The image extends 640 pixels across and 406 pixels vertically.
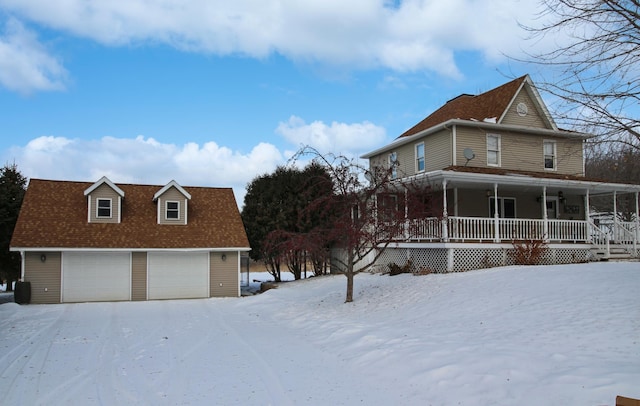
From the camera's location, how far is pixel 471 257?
19.9 metres

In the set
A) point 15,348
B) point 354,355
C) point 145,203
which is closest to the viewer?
point 354,355

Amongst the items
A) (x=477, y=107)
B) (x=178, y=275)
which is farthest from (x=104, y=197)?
(x=477, y=107)

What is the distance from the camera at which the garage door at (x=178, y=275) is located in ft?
79.4

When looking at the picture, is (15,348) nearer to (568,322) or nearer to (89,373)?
(89,373)

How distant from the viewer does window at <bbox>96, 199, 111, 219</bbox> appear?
24.6 m

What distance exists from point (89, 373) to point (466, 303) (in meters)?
9.34

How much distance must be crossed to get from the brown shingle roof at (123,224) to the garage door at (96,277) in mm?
725

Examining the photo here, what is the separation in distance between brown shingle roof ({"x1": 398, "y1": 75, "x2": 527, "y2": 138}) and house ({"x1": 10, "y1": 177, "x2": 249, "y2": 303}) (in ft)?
37.8

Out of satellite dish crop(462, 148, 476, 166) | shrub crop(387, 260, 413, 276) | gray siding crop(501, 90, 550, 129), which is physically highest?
gray siding crop(501, 90, 550, 129)

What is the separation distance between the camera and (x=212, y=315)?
1788cm

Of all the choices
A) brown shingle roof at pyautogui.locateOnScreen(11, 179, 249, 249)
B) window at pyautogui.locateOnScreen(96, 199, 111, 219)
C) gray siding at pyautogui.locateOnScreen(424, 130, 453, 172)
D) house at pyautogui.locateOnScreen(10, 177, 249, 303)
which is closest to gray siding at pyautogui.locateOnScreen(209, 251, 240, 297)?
house at pyautogui.locateOnScreen(10, 177, 249, 303)

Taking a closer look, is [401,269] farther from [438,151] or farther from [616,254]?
[616,254]

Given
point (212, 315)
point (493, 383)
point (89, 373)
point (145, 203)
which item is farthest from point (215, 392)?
point (145, 203)

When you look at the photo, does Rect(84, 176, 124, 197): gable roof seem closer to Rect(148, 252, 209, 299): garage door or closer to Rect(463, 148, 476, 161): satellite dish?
Rect(148, 252, 209, 299): garage door
